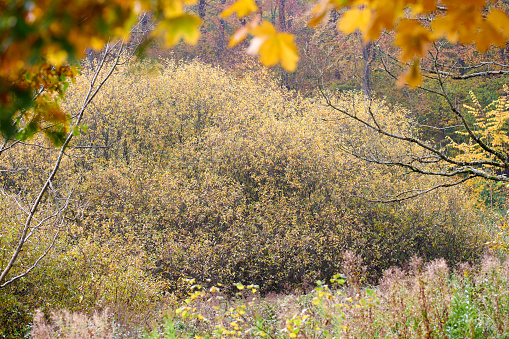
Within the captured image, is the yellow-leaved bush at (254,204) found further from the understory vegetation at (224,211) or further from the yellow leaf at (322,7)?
the yellow leaf at (322,7)

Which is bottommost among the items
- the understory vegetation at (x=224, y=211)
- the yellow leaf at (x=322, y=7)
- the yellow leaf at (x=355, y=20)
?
the yellow leaf at (x=355, y=20)

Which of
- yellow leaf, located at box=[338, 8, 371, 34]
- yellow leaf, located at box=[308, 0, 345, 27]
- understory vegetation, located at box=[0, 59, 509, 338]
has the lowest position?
yellow leaf, located at box=[338, 8, 371, 34]

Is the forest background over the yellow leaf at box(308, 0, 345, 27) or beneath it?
over

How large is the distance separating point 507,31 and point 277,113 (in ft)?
42.2

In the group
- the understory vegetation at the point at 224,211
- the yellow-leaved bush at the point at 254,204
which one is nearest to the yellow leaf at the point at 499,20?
the understory vegetation at the point at 224,211

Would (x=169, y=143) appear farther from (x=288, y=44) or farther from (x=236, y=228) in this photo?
(x=288, y=44)

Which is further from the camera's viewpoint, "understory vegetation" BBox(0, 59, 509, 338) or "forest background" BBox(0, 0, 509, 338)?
"understory vegetation" BBox(0, 59, 509, 338)

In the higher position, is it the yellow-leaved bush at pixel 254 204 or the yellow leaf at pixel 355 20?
the yellow-leaved bush at pixel 254 204

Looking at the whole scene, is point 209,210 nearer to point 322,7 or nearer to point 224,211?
point 224,211

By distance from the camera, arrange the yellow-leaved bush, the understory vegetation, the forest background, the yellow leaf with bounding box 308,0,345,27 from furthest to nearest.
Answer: the yellow-leaved bush
the understory vegetation
the forest background
the yellow leaf with bounding box 308,0,345,27

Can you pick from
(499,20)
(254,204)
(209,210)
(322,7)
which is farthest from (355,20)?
(254,204)

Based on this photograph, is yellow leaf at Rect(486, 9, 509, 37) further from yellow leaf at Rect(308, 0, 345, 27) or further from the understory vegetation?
the understory vegetation

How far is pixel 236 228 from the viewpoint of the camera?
8570 mm

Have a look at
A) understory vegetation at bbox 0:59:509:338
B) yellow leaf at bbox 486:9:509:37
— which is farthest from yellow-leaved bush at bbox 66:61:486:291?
yellow leaf at bbox 486:9:509:37
